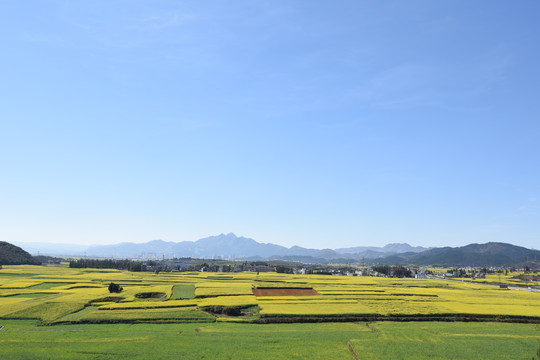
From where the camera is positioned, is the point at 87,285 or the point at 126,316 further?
the point at 87,285

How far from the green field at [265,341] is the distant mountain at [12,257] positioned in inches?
5646

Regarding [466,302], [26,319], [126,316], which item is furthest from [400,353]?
[26,319]

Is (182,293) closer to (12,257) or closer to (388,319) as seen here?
(388,319)

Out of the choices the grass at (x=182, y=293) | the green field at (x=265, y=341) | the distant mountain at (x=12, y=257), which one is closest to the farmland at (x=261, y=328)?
the green field at (x=265, y=341)

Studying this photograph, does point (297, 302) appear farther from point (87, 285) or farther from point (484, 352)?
point (87, 285)

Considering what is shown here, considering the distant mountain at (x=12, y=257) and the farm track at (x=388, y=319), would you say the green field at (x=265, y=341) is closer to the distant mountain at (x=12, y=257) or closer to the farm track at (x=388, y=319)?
the farm track at (x=388, y=319)

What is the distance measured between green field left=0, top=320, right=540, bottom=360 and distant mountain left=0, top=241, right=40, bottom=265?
143402 millimetres

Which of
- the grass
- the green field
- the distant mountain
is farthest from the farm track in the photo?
the distant mountain

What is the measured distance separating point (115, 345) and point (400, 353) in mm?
29784

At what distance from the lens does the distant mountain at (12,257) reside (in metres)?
158

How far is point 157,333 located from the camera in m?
40.6

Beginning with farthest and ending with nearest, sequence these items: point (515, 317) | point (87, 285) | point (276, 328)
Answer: point (87, 285) → point (515, 317) → point (276, 328)

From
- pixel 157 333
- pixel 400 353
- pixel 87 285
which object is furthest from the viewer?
pixel 87 285

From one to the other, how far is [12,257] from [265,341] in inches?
7017
